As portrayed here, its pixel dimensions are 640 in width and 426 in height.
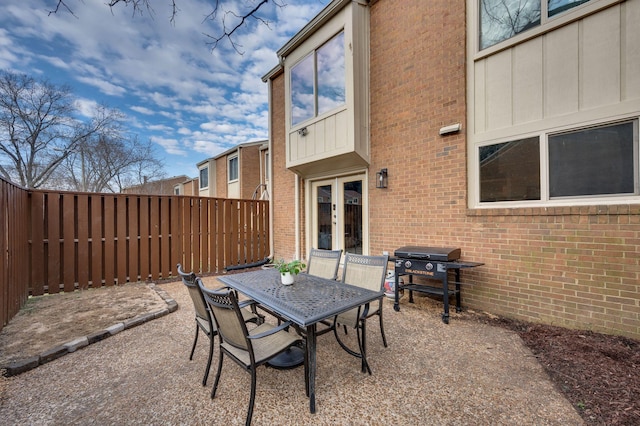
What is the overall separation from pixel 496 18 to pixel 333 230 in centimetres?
508

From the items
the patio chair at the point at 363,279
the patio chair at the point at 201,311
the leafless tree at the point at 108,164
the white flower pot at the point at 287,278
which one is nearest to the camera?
the patio chair at the point at 201,311

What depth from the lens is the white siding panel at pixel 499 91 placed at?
399 centimetres

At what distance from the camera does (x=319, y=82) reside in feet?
20.8

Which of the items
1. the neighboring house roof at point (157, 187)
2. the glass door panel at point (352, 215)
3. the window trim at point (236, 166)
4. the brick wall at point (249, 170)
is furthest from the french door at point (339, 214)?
the neighboring house roof at point (157, 187)

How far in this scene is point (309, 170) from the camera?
7102mm

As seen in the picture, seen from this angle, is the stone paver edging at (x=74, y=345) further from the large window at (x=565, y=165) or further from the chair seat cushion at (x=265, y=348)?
the large window at (x=565, y=165)

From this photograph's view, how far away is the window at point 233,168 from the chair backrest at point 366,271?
44.4 ft

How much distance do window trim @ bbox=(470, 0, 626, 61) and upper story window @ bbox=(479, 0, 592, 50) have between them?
2.1 inches

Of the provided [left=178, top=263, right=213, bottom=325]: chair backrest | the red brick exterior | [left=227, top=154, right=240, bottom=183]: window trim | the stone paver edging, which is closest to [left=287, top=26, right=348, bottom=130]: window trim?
the red brick exterior

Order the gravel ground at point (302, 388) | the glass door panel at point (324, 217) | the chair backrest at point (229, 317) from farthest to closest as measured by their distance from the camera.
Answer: the glass door panel at point (324, 217), the gravel ground at point (302, 388), the chair backrest at point (229, 317)

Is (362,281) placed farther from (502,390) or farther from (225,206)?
(225,206)

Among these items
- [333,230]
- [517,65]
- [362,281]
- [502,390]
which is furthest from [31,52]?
[502,390]

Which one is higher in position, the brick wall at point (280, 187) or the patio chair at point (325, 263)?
the brick wall at point (280, 187)

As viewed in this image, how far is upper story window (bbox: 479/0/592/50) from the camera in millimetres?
3637
